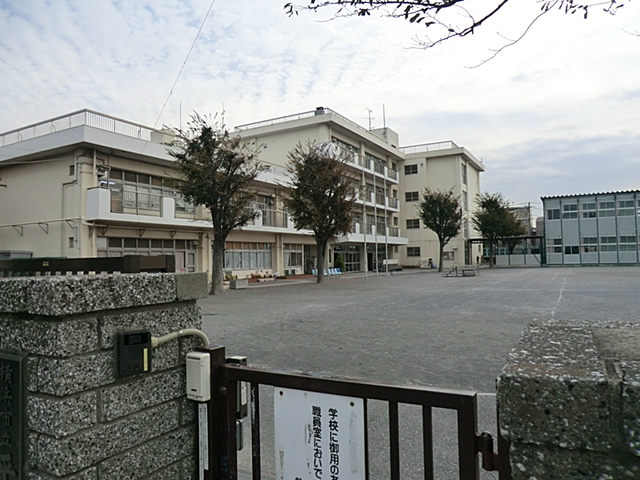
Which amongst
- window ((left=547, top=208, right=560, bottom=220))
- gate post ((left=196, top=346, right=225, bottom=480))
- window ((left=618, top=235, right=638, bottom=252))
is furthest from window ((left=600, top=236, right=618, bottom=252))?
gate post ((left=196, top=346, right=225, bottom=480))

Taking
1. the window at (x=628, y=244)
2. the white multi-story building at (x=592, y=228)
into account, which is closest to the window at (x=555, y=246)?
the white multi-story building at (x=592, y=228)

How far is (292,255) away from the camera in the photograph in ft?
112

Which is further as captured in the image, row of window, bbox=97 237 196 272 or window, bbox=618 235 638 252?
window, bbox=618 235 638 252

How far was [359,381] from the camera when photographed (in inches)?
62.1

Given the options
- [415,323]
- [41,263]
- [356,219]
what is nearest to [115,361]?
[41,263]

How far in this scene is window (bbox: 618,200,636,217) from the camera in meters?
43.9

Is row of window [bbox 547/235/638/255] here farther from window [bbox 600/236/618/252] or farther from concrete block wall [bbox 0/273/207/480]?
concrete block wall [bbox 0/273/207/480]

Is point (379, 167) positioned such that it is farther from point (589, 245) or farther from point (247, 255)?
point (589, 245)

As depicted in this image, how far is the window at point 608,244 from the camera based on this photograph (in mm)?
44219

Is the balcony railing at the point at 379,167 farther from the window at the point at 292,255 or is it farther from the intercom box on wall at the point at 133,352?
the intercom box on wall at the point at 133,352

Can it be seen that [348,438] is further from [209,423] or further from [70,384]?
[70,384]

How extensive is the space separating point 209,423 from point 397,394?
93 cm

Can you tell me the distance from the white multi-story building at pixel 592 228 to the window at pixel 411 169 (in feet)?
43.4

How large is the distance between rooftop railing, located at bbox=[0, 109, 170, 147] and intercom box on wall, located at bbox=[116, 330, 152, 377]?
794 inches
